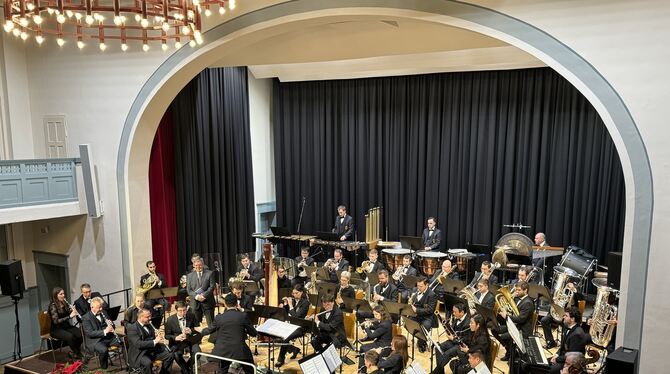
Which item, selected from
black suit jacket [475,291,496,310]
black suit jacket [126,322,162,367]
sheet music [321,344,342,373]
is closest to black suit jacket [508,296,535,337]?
black suit jacket [475,291,496,310]

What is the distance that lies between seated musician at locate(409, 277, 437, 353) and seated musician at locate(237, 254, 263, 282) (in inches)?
132

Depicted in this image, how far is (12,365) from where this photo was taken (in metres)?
8.93

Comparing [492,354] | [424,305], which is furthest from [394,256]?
[492,354]

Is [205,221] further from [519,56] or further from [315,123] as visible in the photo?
[519,56]

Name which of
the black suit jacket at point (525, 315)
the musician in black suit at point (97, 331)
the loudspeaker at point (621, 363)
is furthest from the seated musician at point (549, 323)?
the musician in black suit at point (97, 331)

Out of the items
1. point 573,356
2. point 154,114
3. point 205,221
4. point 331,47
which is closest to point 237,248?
point 205,221

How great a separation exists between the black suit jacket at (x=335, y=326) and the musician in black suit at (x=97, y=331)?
346cm

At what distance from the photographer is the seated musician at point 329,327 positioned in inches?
325

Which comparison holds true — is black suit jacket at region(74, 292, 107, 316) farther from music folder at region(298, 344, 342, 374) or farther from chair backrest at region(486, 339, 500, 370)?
chair backrest at region(486, 339, 500, 370)

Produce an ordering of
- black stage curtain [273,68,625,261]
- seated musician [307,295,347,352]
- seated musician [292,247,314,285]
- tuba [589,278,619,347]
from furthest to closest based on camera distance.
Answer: black stage curtain [273,68,625,261] → seated musician [292,247,314,285] → seated musician [307,295,347,352] → tuba [589,278,619,347]

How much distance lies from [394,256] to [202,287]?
4.40 meters

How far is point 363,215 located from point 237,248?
3609 millimetres

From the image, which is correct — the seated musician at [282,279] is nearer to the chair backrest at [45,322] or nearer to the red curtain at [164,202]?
the red curtain at [164,202]

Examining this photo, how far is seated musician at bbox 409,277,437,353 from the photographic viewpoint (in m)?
8.66
